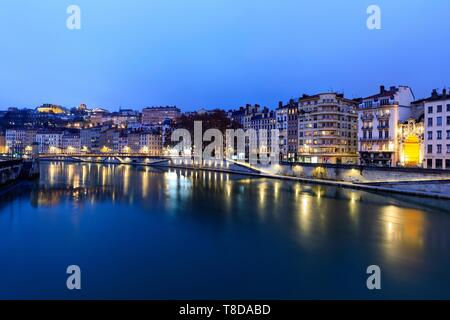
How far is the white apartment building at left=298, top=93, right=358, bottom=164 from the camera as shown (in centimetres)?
6725

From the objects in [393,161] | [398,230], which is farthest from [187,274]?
[393,161]

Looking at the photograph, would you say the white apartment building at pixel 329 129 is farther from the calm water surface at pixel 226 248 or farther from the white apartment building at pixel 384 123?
the calm water surface at pixel 226 248

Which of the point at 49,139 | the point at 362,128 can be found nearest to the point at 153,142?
the point at 49,139

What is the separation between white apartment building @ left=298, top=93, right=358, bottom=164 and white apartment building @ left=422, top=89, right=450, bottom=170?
18761mm

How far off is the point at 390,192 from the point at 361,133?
23079 mm

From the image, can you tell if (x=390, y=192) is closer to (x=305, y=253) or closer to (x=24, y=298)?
(x=305, y=253)

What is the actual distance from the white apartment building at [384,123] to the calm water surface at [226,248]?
75.4 feet

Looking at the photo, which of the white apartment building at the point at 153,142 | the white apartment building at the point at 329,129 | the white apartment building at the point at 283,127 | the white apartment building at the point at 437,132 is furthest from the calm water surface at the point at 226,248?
the white apartment building at the point at 153,142

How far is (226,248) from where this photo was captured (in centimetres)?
1827

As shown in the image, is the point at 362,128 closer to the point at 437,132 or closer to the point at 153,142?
the point at 437,132

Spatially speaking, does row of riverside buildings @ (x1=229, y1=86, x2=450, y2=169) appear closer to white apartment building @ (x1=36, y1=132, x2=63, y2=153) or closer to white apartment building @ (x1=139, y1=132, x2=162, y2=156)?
white apartment building @ (x1=139, y1=132, x2=162, y2=156)

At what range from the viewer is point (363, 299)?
40.1 ft

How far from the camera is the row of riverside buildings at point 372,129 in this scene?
154 feet

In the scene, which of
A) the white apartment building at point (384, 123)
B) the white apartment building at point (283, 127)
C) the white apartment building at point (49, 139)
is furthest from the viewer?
the white apartment building at point (49, 139)
